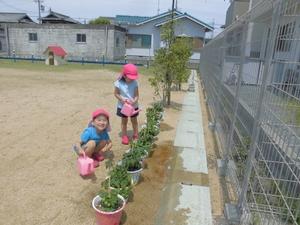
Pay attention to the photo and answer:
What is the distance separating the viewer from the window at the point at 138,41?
28062 millimetres

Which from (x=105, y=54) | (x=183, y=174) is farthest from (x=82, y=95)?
(x=105, y=54)

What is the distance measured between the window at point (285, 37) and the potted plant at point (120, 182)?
1.85 meters

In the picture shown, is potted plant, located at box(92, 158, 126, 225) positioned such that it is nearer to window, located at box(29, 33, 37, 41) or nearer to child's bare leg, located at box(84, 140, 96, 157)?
child's bare leg, located at box(84, 140, 96, 157)

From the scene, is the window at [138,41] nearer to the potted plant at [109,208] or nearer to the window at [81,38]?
the window at [81,38]

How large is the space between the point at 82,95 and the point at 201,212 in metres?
7.19

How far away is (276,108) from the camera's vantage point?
79.7 inches

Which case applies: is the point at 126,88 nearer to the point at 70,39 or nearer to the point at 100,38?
the point at 100,38

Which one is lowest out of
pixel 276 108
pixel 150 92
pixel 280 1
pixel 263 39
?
pixel 150 92

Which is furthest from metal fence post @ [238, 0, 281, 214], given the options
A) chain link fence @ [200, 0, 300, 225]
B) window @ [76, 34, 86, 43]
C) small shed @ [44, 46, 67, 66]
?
window @ [76, 34, 86, 43]

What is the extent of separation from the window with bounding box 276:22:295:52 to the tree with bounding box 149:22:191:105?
18.3ft

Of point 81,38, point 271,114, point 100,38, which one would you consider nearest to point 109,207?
point 271,114

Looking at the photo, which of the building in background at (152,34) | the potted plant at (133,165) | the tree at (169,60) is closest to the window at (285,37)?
the potted plant at (133,165)

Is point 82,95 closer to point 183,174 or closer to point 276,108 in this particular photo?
point 183,174

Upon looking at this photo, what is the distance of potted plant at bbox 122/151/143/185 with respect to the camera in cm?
320
